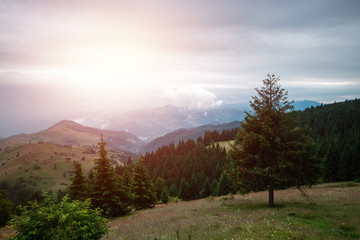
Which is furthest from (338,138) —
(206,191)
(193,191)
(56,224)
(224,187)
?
(56,224)

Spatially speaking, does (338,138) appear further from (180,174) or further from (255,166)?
(255,166)

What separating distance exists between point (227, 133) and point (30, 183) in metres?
187

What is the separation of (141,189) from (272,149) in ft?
70.7

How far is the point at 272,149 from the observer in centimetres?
1806

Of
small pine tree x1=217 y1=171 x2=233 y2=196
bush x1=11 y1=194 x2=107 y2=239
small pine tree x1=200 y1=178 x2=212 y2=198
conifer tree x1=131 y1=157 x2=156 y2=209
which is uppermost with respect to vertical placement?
bush x1=11 y1=194 x2=107 y2=239

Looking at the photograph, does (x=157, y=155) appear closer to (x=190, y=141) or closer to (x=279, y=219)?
(x=190, y=141)

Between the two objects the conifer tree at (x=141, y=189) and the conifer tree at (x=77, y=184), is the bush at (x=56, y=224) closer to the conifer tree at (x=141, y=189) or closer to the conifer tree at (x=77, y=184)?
the conifer tree at (x=141, y=189)

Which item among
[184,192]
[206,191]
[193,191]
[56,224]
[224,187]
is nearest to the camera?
[56,224]

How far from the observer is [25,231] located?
8.71 metres

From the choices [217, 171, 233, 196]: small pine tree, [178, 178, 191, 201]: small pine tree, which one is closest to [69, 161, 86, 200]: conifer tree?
[217, 171, 233, 196]: small pine tree

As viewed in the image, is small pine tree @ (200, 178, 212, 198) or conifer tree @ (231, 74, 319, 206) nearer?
conifer tree @ (231, 74, 319, 206)

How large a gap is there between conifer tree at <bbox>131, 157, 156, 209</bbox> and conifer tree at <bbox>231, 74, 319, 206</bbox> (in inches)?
694

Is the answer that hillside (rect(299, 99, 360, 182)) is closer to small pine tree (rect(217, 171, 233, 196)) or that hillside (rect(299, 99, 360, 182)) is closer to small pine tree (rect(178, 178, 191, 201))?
small pine tree (rect(217, 171, 233, 196))

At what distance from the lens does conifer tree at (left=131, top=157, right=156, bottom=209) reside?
103 ft
